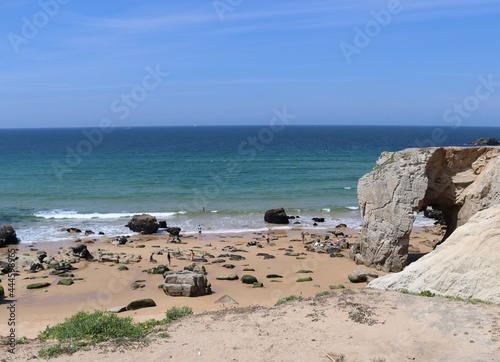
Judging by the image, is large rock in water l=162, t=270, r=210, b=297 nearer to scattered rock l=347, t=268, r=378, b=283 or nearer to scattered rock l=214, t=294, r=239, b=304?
scattered rock l=214, t=294, r=239, b=304

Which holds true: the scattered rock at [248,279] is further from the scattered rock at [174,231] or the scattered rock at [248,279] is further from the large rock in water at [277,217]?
the large rock in water at [277,217]

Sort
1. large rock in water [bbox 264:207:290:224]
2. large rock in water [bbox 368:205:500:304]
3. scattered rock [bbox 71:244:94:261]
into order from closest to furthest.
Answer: large rock in water [bbox 368:205:500:304], scattered rock [bbox 71:244:94:261], large rock in water [bbox 264:207:290:224]

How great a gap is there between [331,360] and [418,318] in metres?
3.66

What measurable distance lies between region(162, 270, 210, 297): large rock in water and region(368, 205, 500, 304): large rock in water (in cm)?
798

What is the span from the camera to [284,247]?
113 ft

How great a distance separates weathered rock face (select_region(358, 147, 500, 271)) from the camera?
24328 mm

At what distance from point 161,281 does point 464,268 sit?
14.5 metres

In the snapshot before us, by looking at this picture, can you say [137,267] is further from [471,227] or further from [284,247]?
[471,227]

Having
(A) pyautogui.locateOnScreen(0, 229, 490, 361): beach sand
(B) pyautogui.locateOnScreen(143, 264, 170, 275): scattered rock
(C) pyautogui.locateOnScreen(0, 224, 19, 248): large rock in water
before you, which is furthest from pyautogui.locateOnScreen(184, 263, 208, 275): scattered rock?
(C) pyautogui.locateOnScreen(0, 224, 19, 248): large rock in water

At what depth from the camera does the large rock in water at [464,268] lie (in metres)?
16.5

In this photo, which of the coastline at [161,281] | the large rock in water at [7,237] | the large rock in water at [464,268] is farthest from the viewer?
the large rock in water at [7,237]

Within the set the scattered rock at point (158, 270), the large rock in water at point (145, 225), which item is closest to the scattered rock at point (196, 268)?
the scattered rock at point (158, 270)

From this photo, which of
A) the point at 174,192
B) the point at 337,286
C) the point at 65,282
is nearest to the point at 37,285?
the point at 65,282

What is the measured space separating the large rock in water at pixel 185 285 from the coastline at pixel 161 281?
33cm
